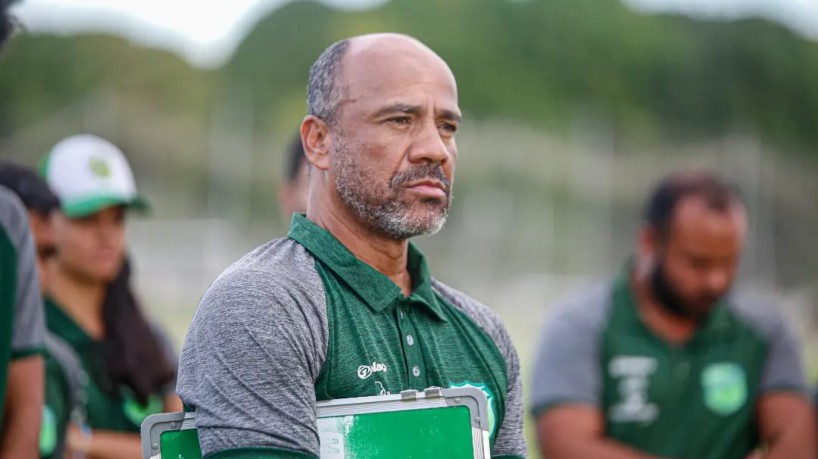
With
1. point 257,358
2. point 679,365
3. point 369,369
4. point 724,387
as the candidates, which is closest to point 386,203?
point 369,369

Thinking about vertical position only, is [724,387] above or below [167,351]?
below

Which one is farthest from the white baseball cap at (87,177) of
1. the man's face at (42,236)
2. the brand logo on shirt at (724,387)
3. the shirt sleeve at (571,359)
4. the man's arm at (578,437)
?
the brand logo on shirt at (724,387)

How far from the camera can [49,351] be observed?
4332 millimetres

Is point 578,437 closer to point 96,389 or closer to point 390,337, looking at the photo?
point 96,389

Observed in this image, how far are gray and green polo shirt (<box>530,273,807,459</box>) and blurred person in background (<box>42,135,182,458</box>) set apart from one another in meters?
1.45

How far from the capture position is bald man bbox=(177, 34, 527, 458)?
2.29 metres

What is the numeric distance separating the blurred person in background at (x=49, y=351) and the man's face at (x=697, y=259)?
2.19m

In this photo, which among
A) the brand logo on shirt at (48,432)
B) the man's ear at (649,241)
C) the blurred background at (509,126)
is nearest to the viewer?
the brand logo on shirt at (48,432)

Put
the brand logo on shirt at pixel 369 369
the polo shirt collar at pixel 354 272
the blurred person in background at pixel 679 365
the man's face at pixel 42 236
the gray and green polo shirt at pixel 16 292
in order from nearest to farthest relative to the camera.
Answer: the brand logo on shirt at pixel 369 369
the polo shirt collar at pixel 354 272
the gray and green polo shirt at pixel 16 292
the man's face at pixel 42 236
the blurred person in background at pixel 679 365

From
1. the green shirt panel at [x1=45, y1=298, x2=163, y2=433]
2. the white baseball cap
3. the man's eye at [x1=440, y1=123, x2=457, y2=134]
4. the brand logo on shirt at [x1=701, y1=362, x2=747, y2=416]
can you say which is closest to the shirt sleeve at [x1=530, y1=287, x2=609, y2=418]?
the brand logo on shirt at [x1=701, y1=362, x2=747, y2=416]

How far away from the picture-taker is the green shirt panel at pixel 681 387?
4.98 meters

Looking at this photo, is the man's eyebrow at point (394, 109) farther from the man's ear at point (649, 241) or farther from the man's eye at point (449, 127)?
the man's ear at point (649, 241)

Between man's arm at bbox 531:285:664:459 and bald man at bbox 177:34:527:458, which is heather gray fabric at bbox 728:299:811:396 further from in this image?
bald man at bbox 177:34:527:458

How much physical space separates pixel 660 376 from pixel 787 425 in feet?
1.63
